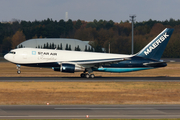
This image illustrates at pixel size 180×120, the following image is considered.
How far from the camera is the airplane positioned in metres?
43.5

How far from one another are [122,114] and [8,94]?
49.5 ft

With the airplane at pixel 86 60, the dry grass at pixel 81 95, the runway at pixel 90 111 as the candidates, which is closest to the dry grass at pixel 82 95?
the dry grass at pixel 81 95

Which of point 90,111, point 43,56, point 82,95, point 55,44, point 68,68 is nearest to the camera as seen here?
point 90,111

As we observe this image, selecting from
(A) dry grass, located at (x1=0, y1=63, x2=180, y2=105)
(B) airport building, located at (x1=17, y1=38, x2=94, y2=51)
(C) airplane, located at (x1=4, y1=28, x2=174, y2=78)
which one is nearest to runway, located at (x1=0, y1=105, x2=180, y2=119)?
(A) dry grass, located at (x1=0, y1=63, x2=180, y2=105)

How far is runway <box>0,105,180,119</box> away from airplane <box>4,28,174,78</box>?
21.7 meters

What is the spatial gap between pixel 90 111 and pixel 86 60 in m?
26.1

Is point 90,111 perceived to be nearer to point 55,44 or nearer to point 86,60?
point 86,60

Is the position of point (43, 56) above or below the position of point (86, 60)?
above

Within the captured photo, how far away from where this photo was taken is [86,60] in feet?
148

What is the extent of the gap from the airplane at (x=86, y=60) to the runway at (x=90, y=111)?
71.1ft

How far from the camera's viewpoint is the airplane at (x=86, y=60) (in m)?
43.5

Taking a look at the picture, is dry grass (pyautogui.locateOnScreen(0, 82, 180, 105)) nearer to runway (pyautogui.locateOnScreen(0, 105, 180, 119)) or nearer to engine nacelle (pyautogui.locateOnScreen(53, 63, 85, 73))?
runway (pyautogui.locateOnScreen(0, 105, 180, 119))

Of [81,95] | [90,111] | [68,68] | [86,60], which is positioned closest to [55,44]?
[86,60]

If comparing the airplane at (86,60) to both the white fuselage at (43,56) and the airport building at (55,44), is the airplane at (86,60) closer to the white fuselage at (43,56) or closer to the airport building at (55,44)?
the white fuselage at (43,56)
